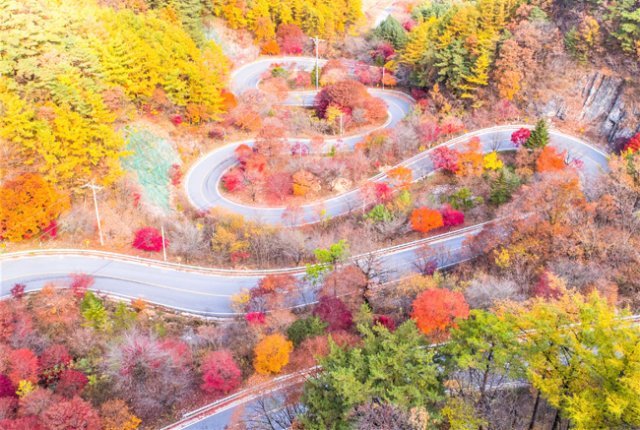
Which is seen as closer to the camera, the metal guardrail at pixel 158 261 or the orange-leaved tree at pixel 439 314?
the orange-leaved tree at pixel 439 314

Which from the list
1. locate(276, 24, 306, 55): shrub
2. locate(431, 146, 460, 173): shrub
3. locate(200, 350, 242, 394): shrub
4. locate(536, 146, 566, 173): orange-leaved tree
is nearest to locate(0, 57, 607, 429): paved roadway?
locate(200, 350, 242, 394): shrub

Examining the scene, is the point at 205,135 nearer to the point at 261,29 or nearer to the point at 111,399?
the point at 261,29

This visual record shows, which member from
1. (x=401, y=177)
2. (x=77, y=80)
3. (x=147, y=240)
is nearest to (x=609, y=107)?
(x=401, y=177)

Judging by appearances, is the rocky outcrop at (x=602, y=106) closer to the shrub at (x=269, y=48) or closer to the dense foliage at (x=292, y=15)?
the dense foliage at (x=292, y=15)

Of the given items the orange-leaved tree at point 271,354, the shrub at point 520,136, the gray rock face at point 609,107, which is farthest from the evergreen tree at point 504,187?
the orange-leaved tree at point 271,354

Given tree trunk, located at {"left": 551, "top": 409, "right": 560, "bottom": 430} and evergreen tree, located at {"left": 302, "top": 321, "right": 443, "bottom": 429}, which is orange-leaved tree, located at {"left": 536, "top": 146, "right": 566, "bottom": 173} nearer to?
tree trunk, located at {"left": 551, "top": 409, "right": 560, "bottom": 430}

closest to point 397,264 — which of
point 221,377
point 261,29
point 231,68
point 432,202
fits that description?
point 432,202
